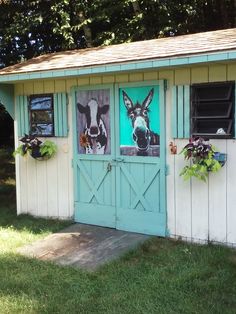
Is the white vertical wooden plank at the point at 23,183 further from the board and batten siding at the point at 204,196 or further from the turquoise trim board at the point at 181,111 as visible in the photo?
the turquoise trim board at the point at 181,111

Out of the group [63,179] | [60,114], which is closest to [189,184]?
[63,179]

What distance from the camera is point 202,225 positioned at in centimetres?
605

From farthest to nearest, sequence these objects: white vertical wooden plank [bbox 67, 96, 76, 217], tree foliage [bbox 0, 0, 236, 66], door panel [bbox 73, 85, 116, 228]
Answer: tree foliage [bbox 0, 0, 236, 66], white vertical wooden plank [bbox 67, 96, 76, 217], door panel [bbox 73, 85, 116, 228]

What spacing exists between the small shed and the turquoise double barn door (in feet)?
0.05

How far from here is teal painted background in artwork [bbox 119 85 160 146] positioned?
250 inches

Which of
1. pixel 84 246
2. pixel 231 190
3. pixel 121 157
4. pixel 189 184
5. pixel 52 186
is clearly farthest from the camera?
pixel 52 186

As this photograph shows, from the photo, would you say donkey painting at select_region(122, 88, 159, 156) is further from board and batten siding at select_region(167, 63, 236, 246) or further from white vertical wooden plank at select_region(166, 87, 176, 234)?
board and batten siding at select_region(167, 63, 236, 246)

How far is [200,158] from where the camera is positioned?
18.5 ft

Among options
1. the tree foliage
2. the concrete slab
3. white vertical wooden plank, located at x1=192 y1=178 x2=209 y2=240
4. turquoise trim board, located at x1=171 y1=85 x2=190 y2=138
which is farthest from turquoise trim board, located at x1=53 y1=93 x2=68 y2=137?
the tree foliage

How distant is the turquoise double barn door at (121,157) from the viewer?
6.41 m

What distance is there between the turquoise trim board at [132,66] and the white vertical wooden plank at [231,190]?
1040 mm

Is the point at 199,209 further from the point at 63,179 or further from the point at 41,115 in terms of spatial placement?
the point at 41,115

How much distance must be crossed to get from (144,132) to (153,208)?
105 cm

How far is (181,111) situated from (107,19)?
669 centimetres
